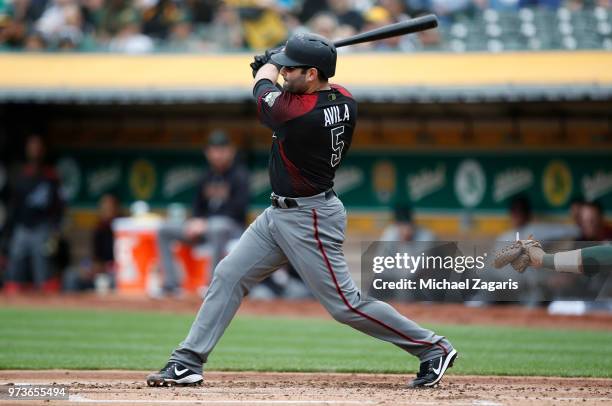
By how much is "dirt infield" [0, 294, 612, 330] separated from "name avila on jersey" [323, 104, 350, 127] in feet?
16.0

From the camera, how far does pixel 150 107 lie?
44.3 ft

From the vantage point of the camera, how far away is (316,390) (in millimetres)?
5656

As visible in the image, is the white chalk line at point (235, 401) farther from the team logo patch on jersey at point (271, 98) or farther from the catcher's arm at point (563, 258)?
the team logo patch on jersey at point (271, 98)

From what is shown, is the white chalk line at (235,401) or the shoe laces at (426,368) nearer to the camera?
the white chalk line at (235,401)

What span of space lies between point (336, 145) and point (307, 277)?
0.70 metres

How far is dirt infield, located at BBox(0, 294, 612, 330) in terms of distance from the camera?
10289 mm

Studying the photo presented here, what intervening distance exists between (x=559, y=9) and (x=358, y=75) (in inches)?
99.9

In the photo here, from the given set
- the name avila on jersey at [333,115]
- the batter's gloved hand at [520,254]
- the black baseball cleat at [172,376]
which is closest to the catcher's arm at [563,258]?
the batter's gloved hand at [520,254]

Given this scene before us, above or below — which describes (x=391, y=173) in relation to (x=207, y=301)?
above

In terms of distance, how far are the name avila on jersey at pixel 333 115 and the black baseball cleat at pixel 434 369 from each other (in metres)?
1.36

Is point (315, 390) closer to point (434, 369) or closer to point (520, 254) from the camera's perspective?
point (434, 369)

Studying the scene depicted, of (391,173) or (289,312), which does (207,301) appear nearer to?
(289,312)

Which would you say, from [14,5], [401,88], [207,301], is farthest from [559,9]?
[207,301]

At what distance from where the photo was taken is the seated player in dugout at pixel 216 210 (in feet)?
38.2
